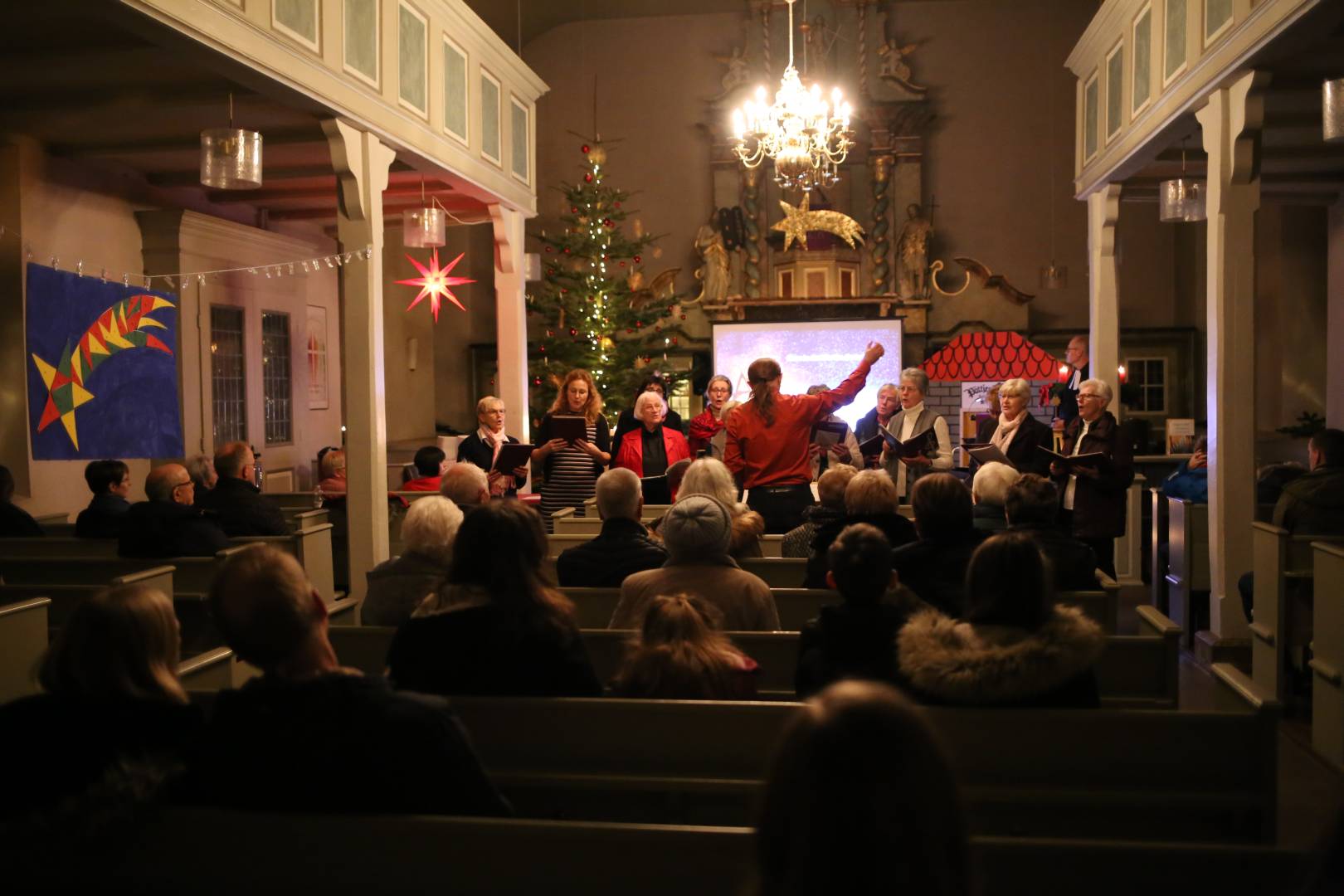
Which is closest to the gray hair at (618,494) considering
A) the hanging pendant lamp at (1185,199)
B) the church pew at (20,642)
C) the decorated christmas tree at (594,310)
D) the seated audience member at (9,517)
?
the church pew at (20,642)

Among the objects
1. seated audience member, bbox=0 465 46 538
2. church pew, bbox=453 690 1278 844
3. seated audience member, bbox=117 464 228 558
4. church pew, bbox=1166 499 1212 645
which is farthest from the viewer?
church pew, bbox=1166 499 1212 645

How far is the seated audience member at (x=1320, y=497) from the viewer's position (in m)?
5.91

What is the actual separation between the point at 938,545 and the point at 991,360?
1171 cm

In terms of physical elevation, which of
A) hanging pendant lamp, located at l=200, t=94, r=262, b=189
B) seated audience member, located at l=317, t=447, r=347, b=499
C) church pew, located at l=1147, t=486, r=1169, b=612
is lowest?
church pew, located at l=1147, t=486, r=1169, b=612

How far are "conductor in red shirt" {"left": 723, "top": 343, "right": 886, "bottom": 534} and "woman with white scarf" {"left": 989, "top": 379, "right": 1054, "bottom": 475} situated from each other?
0.96 m

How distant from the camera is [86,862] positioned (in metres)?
2.12

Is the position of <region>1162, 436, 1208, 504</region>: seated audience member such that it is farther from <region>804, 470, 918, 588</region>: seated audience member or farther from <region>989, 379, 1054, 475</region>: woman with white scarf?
<region>804, 470, 918, 588</region>: seated audience member

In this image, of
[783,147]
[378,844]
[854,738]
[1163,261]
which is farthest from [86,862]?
[1163,261]

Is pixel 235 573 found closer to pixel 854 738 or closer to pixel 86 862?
pixel 86 862

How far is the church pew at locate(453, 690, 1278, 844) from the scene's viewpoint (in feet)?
9.05

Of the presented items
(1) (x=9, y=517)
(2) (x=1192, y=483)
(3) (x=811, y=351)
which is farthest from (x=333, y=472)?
(3) (x=811, y=351)

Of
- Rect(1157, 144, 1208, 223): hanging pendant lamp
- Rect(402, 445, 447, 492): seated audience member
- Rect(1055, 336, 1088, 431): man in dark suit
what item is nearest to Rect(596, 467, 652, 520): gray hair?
Rect(402, 445, 447, 492): seated audience member

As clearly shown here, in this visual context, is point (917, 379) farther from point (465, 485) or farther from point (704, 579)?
point (704, 579)

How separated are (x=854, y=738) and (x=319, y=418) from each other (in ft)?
42.4
